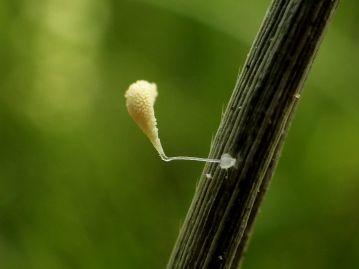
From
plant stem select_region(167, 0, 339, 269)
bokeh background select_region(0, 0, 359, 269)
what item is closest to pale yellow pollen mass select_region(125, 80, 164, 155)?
plant stem select_region(167, 0, 339, 269)

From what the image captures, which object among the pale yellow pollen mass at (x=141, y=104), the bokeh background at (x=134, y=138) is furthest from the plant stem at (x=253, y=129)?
the bokeh background at (x=134, y=138)

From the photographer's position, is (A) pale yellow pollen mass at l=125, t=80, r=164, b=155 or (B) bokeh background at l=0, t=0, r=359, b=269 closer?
(A) pale yellow pollen mass at l=125, t=80, r=164, b=155

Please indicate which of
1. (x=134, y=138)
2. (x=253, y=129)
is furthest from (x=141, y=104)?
(x=134, y=138)

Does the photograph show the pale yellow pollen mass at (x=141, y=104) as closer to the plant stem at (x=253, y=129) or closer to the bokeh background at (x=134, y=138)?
the plant stem at (x=253, y=129)

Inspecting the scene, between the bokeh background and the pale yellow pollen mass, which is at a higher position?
the pale yellow pollen mass

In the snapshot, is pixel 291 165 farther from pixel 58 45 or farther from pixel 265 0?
pixel 58 45

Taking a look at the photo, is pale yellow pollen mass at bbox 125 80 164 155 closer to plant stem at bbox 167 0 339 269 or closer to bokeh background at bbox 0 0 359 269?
plant stem at bbox 167 0 339 269

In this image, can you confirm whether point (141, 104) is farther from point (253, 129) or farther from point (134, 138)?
point (134, 138)
